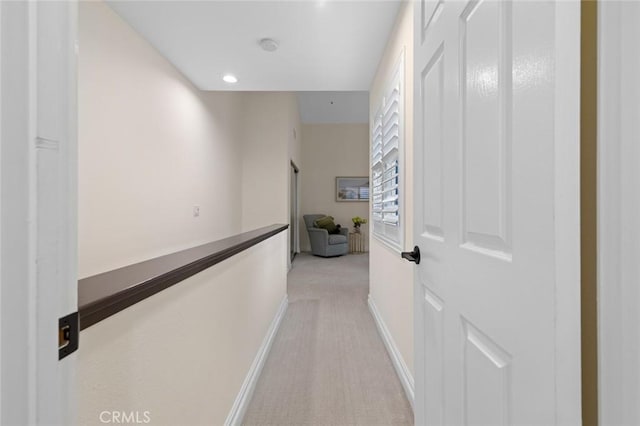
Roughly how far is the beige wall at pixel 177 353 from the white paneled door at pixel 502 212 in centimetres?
80

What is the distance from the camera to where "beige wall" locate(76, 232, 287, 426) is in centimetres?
57

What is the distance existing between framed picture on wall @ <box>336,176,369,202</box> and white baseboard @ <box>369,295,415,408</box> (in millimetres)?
5105

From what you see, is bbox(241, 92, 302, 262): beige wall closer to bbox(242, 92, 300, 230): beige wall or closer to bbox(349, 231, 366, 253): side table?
bbox(242, 92, 300, 230): beige wall

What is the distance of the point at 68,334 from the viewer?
0.41 meters

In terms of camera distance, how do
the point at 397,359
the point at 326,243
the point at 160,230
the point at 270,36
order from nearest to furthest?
the point at 397,359
the point at 270,36
the point at 160,230
the point at 326,243

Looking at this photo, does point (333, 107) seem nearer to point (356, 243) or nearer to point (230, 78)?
point (356, 243)

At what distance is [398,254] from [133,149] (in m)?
2.09

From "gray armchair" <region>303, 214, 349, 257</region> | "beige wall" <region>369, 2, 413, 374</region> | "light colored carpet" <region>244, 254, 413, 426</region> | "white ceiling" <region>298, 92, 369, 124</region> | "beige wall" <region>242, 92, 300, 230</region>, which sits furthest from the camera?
"gray armchair" <region>303, 214, 349, 257</region>

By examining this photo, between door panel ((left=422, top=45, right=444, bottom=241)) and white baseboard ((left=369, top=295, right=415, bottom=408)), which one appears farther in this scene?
white baseboard ((left=369, top=295, right=415, bottom=408))

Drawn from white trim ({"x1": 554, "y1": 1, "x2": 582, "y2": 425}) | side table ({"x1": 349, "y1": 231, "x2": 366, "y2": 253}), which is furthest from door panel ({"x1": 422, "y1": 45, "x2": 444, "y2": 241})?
side table ({"x1": 349, "y1": 231, "x2": 366, "y2": 253})

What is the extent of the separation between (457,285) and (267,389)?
4.71ft

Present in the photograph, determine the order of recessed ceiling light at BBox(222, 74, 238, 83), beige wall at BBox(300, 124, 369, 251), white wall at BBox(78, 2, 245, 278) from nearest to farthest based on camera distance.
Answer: white wall at BBox(78, 2, 245, 278) → recessed ceiling light at BBox(222, 74, 238, 83) → beige wall at BBox(300, 124, 369, 251)

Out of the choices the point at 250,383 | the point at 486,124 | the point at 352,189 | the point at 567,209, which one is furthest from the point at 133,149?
the point at 352,189

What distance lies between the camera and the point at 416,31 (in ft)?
3.72
